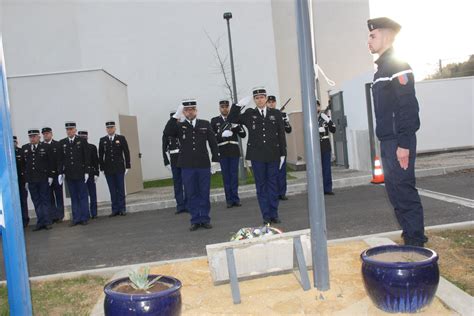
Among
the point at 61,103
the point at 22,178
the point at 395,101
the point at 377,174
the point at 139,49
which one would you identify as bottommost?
the point at 377,174

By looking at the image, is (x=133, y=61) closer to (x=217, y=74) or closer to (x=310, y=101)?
(x=217, y=74)

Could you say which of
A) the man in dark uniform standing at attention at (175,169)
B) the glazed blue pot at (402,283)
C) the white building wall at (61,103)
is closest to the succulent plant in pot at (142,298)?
the glazed blue pot at (402,283)

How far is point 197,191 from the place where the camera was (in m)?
7.78

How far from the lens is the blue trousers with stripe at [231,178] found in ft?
33.8

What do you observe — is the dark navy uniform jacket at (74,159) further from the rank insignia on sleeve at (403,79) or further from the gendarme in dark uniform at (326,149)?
the rank insignia on sleeve at (403,79)

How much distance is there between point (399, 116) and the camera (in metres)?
4.48

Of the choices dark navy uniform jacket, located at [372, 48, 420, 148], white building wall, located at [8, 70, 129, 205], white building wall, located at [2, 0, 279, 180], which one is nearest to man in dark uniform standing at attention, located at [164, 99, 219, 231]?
dark navy uniform jacket, located at [372, 48, 420, 148]

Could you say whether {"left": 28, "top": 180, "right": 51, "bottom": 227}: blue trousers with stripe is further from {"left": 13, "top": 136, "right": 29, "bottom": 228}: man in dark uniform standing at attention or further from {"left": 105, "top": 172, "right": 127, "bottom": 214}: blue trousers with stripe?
{"left": 105, "top": 172, "right": 127, "bottom": 214}: blue trousers with stripe

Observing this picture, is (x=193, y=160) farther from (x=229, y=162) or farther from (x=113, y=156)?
(x=113, y=156)

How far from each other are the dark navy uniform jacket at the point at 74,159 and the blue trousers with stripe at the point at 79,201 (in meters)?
0.22

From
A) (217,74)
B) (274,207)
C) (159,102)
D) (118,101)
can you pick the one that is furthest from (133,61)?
(274,207)

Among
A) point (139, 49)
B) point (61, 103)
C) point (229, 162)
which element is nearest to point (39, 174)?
point (61, 103)

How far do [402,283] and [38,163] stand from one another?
857 centimetres

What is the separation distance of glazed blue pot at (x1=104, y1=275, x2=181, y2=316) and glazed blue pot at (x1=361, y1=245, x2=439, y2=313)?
1408 mm
